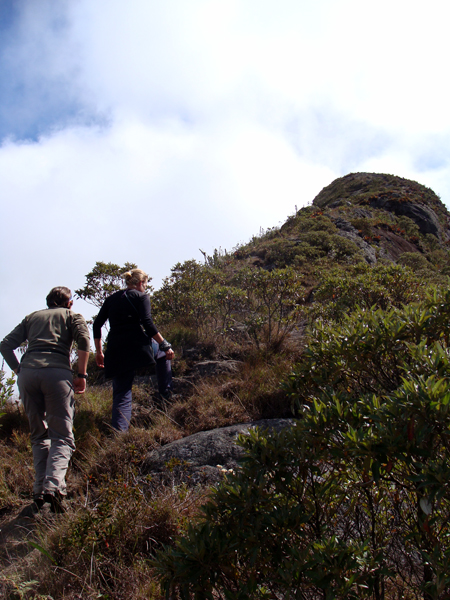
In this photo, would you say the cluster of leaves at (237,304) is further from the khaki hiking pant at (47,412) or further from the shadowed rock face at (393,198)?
the shadowed rock face at (393,198)

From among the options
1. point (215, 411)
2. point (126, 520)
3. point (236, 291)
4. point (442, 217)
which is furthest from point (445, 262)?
point (126, 520)

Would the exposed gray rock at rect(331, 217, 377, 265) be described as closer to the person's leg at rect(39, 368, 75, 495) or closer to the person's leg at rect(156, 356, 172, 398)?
the person's leg at rect(156, 356, 172, 398)

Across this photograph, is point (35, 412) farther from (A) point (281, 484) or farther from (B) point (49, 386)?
Result: (A) point (281, 484)

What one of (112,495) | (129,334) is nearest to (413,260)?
(129,334)

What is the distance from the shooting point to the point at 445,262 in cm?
1983

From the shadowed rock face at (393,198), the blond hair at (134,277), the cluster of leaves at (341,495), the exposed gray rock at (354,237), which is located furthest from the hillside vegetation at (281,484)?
the shadowed rock face at (393,198)

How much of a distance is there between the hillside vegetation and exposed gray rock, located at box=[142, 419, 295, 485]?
0.29ft

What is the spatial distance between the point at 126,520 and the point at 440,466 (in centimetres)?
214

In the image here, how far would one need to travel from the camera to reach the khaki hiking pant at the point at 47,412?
3.33 metres

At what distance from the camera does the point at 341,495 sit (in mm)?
1784

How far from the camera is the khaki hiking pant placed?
3334 mm

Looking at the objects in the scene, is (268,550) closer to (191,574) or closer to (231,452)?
(191,574)

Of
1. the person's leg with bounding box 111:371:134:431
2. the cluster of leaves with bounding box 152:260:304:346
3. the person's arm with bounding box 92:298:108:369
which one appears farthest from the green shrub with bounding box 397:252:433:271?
the person's leg with bounding box 111:371:134:431

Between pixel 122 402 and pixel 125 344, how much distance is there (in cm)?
65
